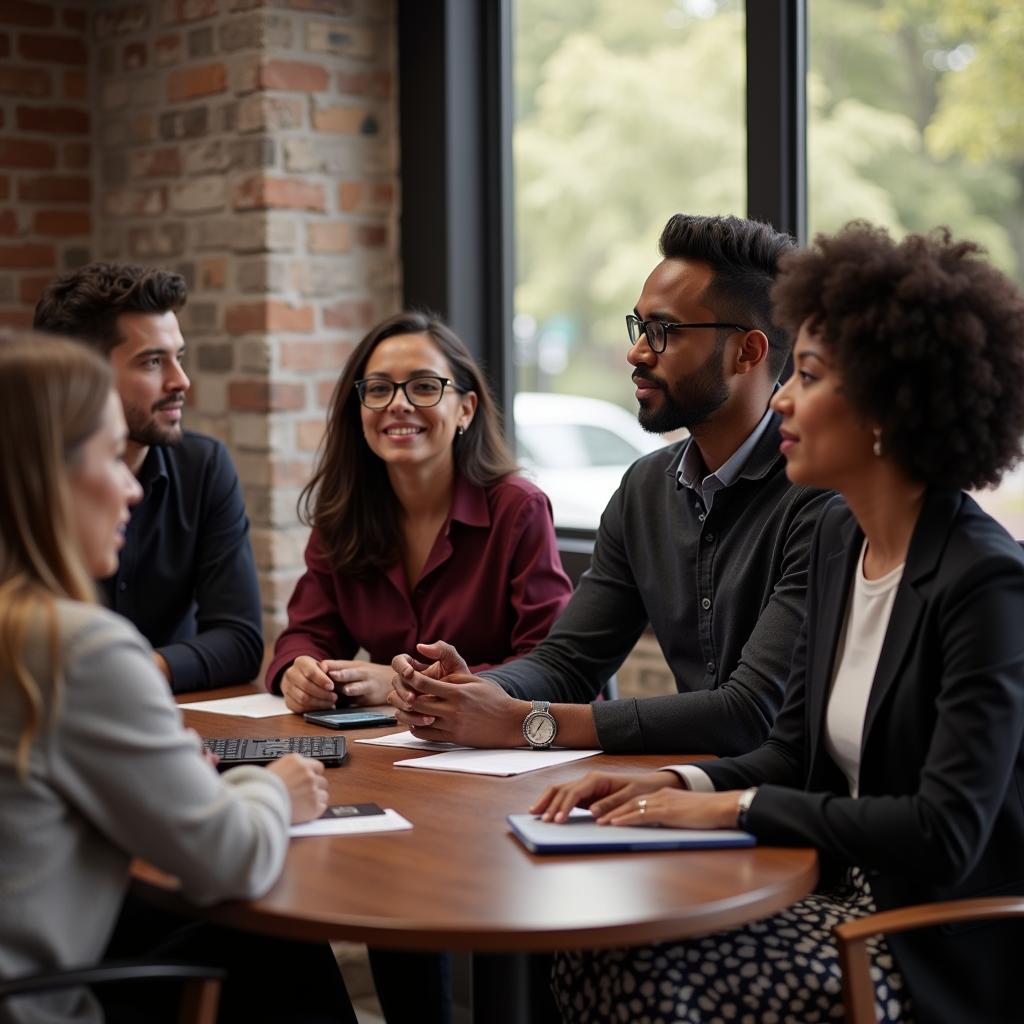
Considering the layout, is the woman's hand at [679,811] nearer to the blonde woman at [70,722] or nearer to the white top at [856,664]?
the white top at [856,664]

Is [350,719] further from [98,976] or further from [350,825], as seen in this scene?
[98,976]

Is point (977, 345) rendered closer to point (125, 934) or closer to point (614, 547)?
point (614, 547)

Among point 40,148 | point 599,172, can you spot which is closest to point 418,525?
point 599,172

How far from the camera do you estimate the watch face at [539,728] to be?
7.67ft

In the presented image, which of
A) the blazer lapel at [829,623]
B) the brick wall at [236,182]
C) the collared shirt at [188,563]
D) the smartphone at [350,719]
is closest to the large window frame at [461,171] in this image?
the brick wall at [236,182]

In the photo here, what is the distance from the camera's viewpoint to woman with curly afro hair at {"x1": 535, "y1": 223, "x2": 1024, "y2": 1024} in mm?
1800

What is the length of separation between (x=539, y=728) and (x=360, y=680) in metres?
0.48

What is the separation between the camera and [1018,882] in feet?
6.28

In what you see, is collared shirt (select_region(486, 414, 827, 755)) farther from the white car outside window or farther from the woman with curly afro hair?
the white car outside window

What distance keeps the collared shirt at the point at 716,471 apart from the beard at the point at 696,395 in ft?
0.20

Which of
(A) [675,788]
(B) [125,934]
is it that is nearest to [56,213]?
(B) [125,934]

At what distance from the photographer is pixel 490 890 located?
65.0 inches

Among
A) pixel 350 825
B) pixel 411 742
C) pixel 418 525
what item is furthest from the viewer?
pixel 418 525

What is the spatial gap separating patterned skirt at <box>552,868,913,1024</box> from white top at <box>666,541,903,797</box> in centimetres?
20
